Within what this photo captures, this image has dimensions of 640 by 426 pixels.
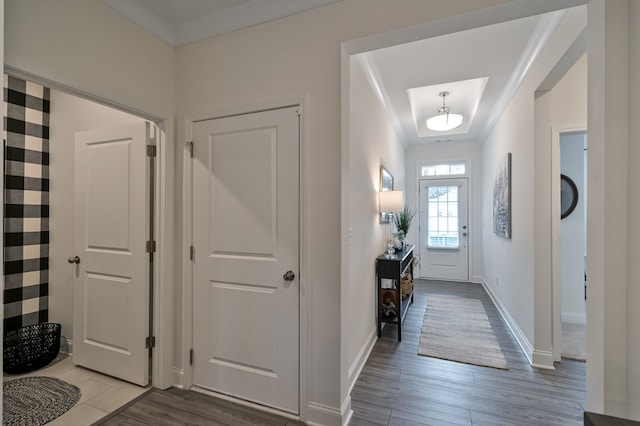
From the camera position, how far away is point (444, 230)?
19.9ft

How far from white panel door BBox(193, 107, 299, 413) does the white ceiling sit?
71 cm

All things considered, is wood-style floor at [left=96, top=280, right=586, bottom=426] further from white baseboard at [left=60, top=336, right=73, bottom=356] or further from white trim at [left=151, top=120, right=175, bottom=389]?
white baseboard at [left=60, top=336, right=73, bottom=356]

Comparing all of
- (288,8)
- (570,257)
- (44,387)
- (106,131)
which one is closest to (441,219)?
(570,257)

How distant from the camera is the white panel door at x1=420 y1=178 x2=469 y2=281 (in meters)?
5.93

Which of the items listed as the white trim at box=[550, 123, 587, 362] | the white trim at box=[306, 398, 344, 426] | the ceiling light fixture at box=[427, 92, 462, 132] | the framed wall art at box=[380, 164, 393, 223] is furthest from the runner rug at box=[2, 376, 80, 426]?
the ceiling light fixture at box=[427, 92, 462, 132]

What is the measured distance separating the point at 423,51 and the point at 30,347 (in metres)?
4.25

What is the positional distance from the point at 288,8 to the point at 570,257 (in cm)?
407

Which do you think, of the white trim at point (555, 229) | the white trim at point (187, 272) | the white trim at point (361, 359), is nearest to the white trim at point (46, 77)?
the white trim at point (187, 272)

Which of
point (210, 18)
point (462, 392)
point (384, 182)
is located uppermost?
point (210, 18)

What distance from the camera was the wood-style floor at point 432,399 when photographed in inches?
76.2

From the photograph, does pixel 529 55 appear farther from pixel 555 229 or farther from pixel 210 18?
pixel 210 18

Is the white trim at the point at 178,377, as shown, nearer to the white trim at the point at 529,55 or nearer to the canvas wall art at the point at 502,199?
the canvas wall art at the point at 502,199

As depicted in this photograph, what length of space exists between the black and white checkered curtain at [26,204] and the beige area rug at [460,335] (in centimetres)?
376

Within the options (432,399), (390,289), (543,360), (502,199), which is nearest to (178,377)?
(432,399)
